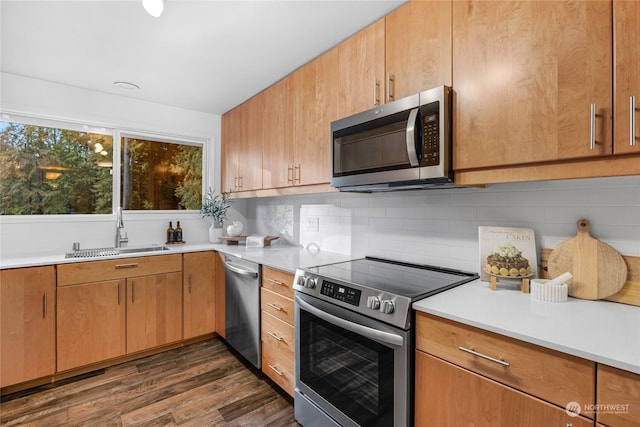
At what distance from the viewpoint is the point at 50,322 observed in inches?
85.9

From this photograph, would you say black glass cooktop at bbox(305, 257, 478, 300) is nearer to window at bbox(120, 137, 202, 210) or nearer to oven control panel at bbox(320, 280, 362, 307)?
oven control panel at bbox(320, 280, 362, 307)

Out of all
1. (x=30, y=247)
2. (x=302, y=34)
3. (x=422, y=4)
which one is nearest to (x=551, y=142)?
(x=422, y=4)

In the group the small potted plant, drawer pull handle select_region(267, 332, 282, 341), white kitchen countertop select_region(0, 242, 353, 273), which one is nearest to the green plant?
the small potted plant

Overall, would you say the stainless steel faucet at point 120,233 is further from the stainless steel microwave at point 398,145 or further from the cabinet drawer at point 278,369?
the stainless steel microwave at point 398,145

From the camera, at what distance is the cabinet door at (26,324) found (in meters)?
2.04

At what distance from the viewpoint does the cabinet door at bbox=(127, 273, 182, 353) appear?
2496 millimetres

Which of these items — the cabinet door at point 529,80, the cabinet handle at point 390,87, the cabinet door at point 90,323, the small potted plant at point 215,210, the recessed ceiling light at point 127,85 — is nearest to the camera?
the cabinet door at point 529,80

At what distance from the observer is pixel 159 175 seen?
3.22 metres

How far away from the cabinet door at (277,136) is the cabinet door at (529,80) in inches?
51.7

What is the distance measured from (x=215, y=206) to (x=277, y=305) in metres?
1.75

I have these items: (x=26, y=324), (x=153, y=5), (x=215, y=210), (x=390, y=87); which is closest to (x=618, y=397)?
(x=390, y=87)

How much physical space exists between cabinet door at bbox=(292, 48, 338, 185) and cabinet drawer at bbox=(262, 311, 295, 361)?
0.96m

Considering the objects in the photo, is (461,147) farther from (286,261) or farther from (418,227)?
(286,261)

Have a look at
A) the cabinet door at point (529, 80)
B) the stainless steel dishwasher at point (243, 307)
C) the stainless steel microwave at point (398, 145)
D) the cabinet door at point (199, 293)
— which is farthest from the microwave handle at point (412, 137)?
the cabinet door at point (199, 293)
